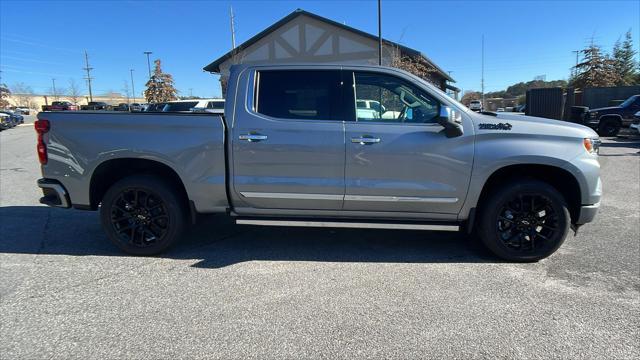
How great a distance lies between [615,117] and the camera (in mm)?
17078

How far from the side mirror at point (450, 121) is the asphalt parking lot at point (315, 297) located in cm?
136

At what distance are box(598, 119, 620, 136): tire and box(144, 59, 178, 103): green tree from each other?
47.9 metres

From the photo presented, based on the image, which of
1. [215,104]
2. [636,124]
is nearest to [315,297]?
[636,124]

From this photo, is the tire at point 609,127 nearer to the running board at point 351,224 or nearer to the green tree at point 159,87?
the running board at point 351,224

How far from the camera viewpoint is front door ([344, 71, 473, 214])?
4.24 m

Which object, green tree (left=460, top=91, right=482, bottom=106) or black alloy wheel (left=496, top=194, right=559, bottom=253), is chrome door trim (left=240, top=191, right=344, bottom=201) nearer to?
black alloy wheel (left=496, top=194, right=559, bottom=253)

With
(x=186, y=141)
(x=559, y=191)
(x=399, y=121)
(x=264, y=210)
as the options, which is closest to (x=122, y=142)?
(x=186, y=141)

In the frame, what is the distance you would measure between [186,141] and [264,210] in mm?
1084

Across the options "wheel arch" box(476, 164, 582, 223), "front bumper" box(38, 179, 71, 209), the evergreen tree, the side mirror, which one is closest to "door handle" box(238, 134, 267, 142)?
the side mirror

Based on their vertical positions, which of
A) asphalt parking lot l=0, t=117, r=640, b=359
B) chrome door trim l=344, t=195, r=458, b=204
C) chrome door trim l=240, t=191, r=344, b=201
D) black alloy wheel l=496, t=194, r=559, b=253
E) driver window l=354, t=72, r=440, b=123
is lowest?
asphalt parking lot l=0, t=117, r=640, b=359

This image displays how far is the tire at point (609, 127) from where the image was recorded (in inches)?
675

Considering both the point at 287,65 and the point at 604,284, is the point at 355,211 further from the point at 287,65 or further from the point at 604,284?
the point at 604,284

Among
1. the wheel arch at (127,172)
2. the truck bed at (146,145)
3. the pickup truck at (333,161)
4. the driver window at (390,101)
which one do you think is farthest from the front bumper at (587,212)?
the wheel arch at (127,172)

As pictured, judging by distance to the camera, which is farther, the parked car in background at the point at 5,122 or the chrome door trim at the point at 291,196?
the parked car in background at the point at 5,122
